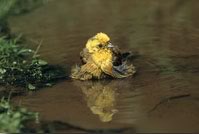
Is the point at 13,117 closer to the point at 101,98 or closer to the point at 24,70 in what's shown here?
the point at 101,98

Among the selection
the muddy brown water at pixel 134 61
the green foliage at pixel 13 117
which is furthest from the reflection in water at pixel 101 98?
the green foliage at pixel 13 117

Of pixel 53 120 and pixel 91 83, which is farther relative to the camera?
pixel 91 83

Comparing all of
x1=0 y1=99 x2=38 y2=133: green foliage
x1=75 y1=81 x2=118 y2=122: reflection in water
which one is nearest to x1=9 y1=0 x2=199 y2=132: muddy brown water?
x1=75 y1=81 x2=118 y2=122: reflection in water

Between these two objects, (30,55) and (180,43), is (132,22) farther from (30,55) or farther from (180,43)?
(30,55)

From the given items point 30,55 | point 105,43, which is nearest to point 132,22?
point 30,55

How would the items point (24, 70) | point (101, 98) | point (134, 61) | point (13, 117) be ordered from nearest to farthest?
point (13, 117) → point (101, 98) → point (24, 70) → point (134, 61)

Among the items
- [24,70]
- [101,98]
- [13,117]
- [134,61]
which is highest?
[134,61]

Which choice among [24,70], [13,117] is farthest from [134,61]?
[13,117]
